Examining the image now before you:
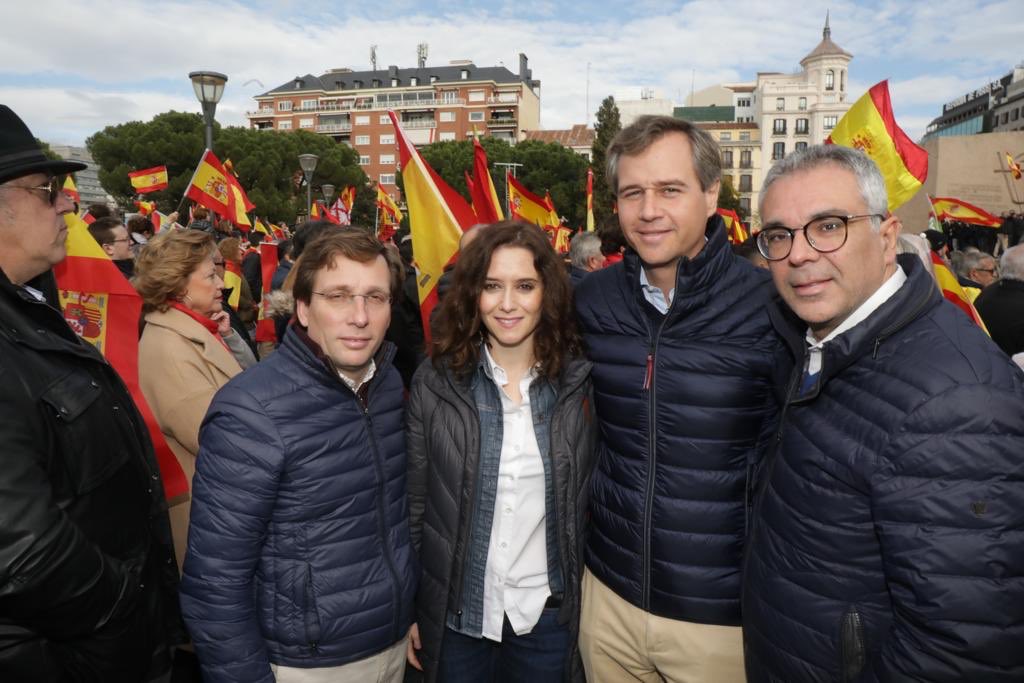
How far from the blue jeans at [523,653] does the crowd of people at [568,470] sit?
0.04 feet

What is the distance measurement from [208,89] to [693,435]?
9145 mm

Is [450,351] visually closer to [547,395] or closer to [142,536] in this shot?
[547,395]

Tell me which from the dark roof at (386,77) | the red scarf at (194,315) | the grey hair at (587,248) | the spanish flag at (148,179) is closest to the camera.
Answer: the red scarf at (194,315)

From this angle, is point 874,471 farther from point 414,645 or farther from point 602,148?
point 602,148

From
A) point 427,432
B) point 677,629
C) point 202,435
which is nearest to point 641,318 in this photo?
point 427,432

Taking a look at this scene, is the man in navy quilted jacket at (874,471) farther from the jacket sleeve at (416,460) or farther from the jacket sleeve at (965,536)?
the jacket sleeve at (416,460)

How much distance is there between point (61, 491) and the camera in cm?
191

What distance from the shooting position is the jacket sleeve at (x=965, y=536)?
4.77ft

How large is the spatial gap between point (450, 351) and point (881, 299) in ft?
4.91

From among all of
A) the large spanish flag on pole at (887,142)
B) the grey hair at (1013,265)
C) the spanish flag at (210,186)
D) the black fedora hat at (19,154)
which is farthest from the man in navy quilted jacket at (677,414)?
the spanish flag at (210,186)

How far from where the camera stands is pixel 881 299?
1851 mm

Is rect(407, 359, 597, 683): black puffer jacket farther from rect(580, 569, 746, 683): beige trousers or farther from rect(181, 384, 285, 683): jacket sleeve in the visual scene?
rect(181, 384, 285, 683): jacket sleeve

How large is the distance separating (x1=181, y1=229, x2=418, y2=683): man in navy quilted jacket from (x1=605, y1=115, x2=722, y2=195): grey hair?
1.01 meters

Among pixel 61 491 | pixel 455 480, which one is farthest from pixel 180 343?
pixel 455 480
